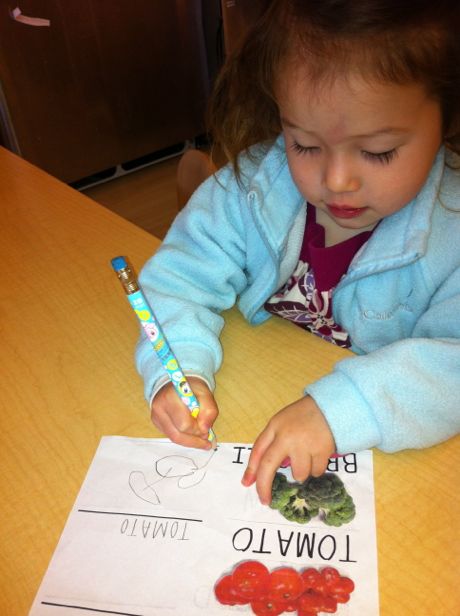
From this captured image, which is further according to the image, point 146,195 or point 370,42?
point 146,195

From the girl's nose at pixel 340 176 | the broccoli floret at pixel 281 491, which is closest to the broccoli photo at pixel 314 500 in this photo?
the broccoli floret at pixel 281 491

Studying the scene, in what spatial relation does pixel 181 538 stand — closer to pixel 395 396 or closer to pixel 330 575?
pixel 330 575

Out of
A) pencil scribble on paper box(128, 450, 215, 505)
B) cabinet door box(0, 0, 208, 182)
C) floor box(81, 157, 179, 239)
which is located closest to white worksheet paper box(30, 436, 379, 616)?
pencil scribble on paper box(128, 450, 215, 505)

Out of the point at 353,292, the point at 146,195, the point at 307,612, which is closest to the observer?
the point at 307,612

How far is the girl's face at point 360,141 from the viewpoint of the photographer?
502 millimetres

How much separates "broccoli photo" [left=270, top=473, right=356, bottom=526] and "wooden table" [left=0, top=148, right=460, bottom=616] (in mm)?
31

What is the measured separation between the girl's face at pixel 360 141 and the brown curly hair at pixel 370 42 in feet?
0.04

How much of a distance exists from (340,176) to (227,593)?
39 centimetres

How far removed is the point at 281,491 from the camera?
19.7 inches

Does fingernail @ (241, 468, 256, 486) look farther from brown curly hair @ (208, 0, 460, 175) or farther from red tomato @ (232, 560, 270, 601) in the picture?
brown curly hair @ (208, 0, 460, 175)

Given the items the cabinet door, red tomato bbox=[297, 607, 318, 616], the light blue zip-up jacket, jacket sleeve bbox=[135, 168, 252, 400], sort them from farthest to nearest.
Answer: the cabinet door < jacket sleeve bbox=[135, 168, 252, 400] < the light blue zip-up jacket < red tomato bbox=[297, 607, 318, 616]

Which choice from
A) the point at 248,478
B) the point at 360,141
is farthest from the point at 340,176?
the point at 248,478

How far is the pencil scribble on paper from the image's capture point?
51cm

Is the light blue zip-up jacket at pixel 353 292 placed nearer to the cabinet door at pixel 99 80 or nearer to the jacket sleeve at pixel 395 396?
the jacket sleeve at pixel 395 396
